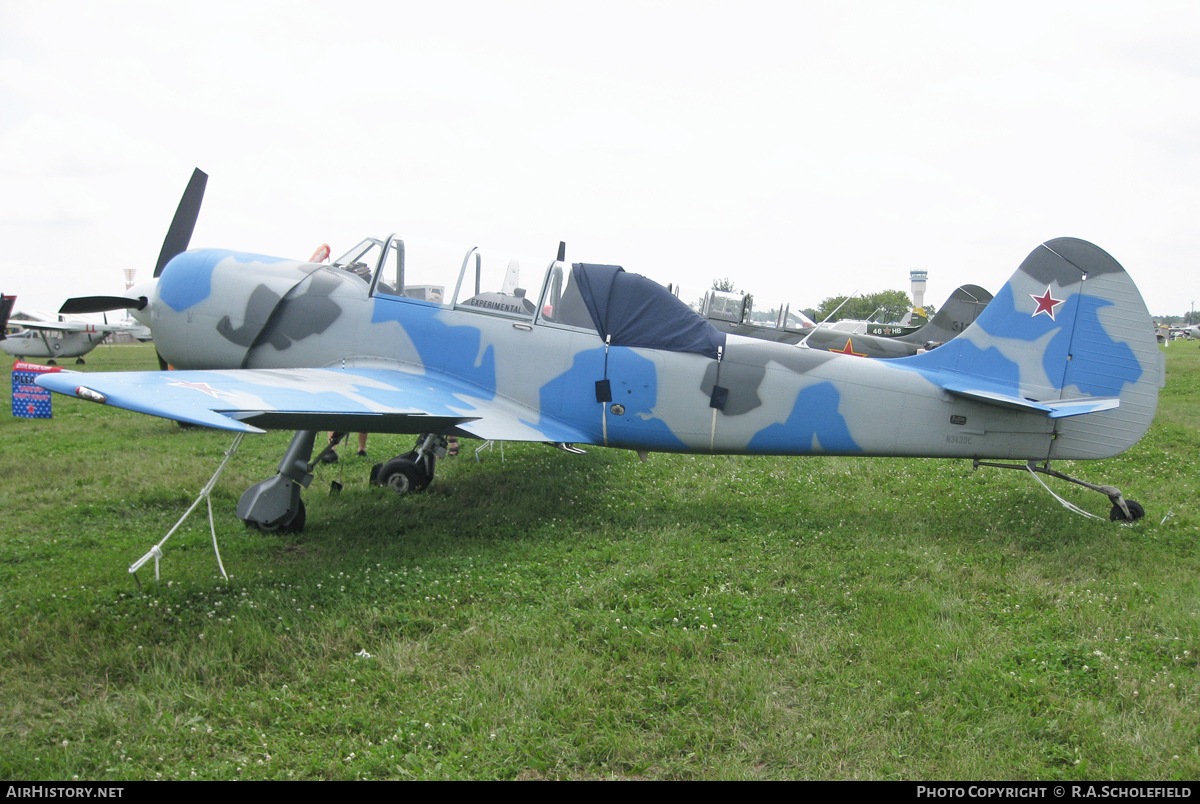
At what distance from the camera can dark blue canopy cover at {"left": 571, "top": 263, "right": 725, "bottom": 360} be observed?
6.42 meters

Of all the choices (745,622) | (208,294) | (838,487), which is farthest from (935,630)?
(208,294)

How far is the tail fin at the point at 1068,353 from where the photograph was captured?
5969 millimetres

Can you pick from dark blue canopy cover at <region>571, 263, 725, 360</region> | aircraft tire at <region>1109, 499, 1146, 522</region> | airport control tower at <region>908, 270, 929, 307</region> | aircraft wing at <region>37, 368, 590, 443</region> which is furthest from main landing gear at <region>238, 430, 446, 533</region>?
airport control tower at <region>908, 270, 929, 307</region>

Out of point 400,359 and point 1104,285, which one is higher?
point 1104,285

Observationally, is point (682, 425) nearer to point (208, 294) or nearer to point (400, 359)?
point (400, 359)

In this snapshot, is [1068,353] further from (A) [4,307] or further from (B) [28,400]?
(A) [4,307]

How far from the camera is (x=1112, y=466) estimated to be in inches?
328

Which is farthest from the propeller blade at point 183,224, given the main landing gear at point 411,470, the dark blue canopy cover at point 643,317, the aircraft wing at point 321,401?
the dark blue canopy cover at point 643,317

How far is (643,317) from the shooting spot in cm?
646

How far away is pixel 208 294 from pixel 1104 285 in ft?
26.0

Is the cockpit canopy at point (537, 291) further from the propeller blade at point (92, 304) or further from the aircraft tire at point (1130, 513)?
the aircraft tire at point (1130, 513)

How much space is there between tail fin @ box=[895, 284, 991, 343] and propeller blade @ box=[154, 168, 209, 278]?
1305cm

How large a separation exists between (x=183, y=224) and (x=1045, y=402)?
29.9ft

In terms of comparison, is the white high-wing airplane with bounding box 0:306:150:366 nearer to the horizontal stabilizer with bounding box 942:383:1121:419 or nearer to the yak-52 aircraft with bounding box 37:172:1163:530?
the yak-52 aircraft with bounding box 37:172:1163:530
